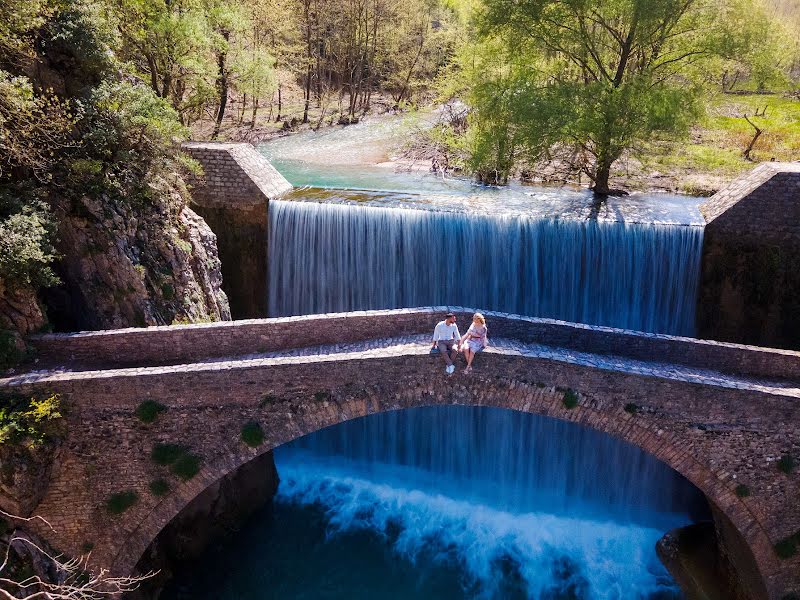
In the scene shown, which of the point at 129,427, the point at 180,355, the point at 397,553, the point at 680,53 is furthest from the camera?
the point at 680,53

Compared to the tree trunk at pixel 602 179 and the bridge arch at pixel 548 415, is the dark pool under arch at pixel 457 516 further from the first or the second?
the tree trunk at pixel 602 179

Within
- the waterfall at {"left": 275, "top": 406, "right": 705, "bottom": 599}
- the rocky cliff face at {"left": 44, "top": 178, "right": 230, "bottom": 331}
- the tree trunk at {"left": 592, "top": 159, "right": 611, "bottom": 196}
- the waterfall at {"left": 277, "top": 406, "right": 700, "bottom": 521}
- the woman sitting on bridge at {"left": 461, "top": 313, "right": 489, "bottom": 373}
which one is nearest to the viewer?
the woman sitting on bridge at {"left": 461, "top": 313, "right": 489, "bottom": 373}

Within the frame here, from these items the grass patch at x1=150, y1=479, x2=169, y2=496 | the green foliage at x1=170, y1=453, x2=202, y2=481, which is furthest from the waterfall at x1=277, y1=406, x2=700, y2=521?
the grass patch at x1=150, y1=479, x2=169, y2=496

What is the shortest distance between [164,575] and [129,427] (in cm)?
387

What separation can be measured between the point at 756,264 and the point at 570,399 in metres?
8.01

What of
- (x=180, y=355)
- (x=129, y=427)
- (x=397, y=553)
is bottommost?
(x=397, y=553)

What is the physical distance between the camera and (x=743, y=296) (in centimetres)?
1391

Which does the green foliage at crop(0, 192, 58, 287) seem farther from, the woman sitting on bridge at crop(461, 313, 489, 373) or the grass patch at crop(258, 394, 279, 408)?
the woman sitting on bridge at crop(461, 313, 489, 373)

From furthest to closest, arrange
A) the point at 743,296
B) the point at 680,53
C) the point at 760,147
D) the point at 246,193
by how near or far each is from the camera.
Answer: the point at 760,147 → the point at 680,53 → the point at 246,193 → the point at 743,296

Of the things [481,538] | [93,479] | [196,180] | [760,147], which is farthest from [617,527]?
[760,147]

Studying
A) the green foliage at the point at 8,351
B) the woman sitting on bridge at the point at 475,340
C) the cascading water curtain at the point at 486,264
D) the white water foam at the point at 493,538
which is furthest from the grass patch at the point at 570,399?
the green foliage at the point at 8,351

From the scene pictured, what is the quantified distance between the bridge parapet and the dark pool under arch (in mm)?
3160

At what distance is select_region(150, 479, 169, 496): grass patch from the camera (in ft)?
30.6

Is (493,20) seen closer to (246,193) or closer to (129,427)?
(246,193)
